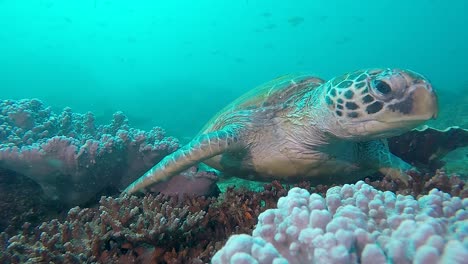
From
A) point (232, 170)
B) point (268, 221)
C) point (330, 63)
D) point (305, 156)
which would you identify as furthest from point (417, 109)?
point (330, 63)

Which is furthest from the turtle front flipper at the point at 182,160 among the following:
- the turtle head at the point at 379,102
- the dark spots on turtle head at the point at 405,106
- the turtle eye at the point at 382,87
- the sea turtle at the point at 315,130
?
the dark spots on turtle head at the point at 405,106

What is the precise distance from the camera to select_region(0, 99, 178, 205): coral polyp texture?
2.85 m

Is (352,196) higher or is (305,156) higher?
(305,156)

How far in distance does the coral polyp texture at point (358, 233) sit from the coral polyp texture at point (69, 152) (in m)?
2.34

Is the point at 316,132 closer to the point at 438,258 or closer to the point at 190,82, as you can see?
the point at 438,258

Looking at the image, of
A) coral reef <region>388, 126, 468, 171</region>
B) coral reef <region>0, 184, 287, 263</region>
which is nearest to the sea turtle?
coral reef <region>0, 184, 287, 263</region>

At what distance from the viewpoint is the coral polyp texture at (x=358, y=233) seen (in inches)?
39.7

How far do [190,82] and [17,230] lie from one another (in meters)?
35.3

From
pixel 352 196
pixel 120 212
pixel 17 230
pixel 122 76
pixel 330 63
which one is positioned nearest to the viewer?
pixel 352 196

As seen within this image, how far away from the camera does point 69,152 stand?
294 centimetres

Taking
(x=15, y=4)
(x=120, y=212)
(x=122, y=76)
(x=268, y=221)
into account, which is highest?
(x=15, y=4)

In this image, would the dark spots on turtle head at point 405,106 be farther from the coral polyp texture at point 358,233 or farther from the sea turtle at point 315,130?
the coral polyp texture at point 358,233

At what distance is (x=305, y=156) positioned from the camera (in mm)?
3338

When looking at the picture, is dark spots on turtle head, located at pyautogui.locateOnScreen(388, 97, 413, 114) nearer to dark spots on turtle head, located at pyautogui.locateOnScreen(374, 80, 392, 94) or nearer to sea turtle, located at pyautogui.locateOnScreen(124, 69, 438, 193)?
sea turtle, located at pyautogui.locateOnScreen(124, 69, 438, 193)
